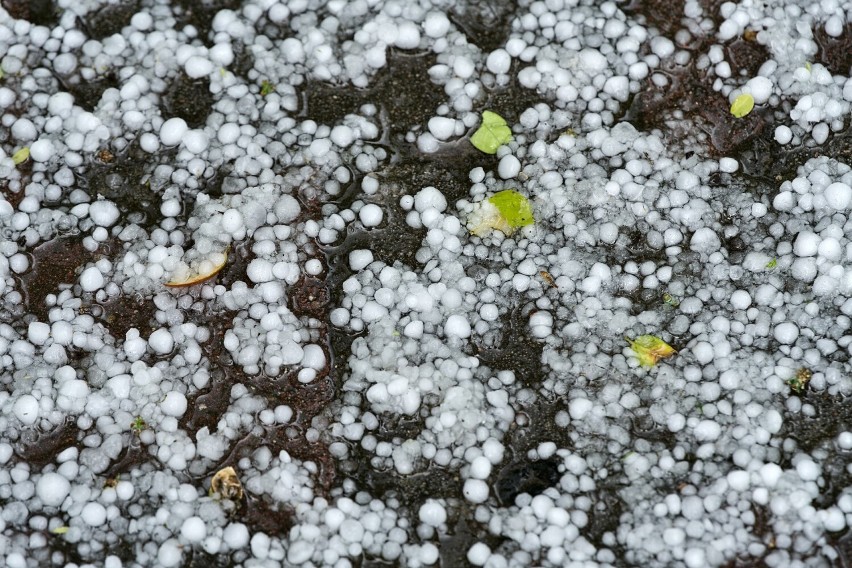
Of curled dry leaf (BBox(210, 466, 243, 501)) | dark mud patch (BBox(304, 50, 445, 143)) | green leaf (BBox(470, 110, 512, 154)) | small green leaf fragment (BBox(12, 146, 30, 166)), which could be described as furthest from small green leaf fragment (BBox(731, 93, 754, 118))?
small green leaf fragment (BBox(12, 146, 30, 166))

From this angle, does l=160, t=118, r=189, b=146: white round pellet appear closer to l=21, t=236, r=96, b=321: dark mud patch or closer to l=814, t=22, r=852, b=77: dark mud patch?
l=21, t=236, r=96, b=321: dark mud patch

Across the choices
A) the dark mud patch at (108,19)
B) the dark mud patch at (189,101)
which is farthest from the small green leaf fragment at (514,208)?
the dark mud patch at (108,19)

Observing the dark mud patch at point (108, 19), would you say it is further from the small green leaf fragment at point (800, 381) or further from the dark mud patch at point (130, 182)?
the small green leaf fragment at point (800, 381)

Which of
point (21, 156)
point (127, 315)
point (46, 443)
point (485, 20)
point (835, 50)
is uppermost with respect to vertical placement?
point (835, 50)

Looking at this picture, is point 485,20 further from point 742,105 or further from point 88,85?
point 88,85

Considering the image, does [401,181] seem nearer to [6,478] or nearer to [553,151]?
[553,151]

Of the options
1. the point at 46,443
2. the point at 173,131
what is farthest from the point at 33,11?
the point at 46,443

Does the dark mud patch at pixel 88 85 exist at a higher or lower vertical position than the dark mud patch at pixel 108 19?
lower
